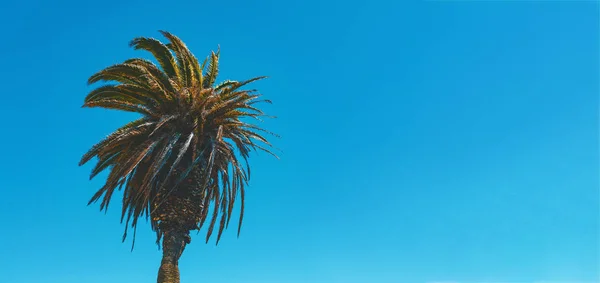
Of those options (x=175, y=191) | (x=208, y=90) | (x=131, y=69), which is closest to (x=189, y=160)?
Answer: (x=175, y=191)

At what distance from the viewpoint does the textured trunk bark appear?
1750 centimetres

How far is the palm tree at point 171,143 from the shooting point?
18.6 metres

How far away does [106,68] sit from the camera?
66.8 feet

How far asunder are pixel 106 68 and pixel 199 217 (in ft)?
25.0

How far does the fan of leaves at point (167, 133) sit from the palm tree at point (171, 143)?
1.5 inches

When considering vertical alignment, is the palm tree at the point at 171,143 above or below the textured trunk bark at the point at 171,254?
above

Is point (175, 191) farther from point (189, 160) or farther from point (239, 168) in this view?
point (239, 168)

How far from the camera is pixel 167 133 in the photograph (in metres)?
19.6

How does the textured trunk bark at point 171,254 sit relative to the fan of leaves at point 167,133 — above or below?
below

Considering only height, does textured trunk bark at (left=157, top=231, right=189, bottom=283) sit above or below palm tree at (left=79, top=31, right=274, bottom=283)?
below

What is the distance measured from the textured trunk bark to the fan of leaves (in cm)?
108

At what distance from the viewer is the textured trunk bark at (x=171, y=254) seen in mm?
17500

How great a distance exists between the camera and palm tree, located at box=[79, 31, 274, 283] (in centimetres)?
1864

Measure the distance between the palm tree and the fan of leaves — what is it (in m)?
0.04
